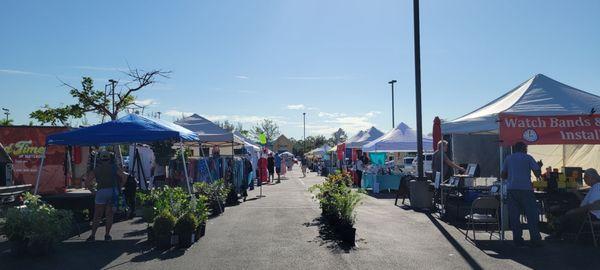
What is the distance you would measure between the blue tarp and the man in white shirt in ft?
25.3

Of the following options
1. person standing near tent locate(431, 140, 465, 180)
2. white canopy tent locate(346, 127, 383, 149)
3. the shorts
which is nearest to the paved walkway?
the shorts

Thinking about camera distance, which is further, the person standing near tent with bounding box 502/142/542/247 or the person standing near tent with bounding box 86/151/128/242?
the person standing near tent with bounding box 86/151/128/242

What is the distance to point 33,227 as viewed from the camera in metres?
8.03

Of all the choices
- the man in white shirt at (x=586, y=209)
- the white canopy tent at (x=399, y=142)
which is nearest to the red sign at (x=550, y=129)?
the man in white shirt at (x=586, y=209)

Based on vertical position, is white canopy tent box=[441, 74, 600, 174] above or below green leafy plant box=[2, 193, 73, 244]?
above

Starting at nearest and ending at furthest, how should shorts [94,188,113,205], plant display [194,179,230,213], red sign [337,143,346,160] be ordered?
shorts [94,188,113,205] → plant display [194,179,230,213] → red sign [337,143,346,160]

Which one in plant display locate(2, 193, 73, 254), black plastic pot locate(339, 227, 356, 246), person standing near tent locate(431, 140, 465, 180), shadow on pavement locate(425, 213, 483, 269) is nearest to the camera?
shadow on pavement locate(425, 213, 483, 269)

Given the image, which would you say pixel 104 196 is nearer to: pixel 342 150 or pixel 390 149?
pixel 390 149

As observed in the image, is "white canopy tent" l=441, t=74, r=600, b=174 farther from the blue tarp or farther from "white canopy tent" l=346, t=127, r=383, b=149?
"white canopy tent" l=346, t=127, r=383, b=149

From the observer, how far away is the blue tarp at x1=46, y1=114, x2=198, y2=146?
34.0ft

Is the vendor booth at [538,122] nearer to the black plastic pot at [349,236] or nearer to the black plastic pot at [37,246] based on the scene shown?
the black plastic pot at [349,236]

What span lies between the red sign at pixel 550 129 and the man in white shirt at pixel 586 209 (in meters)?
0.82

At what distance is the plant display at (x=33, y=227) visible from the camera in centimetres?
803

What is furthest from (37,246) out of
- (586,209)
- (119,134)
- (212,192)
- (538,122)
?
(586,209)
